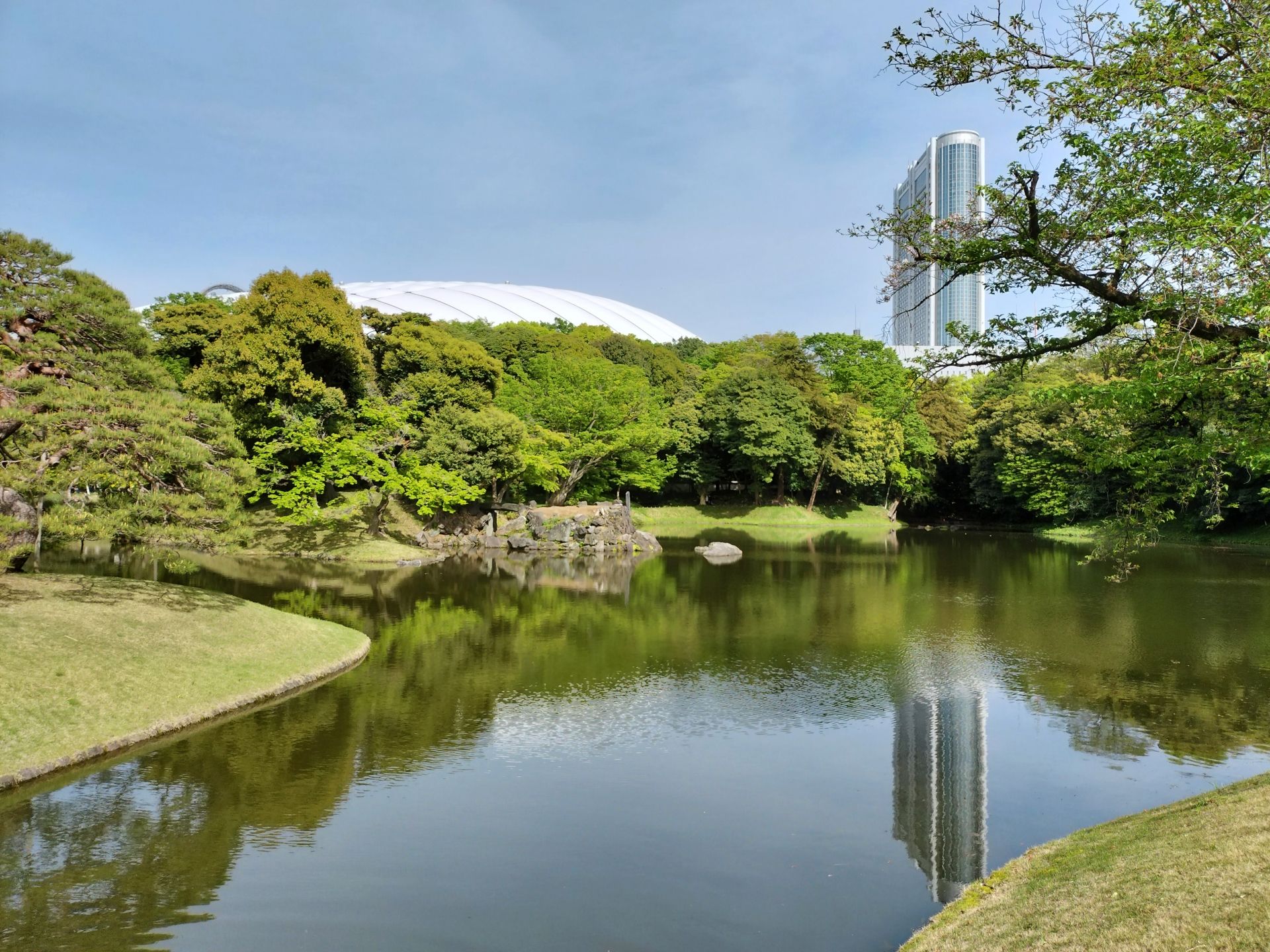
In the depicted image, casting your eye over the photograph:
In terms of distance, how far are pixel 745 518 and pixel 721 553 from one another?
52.7ft

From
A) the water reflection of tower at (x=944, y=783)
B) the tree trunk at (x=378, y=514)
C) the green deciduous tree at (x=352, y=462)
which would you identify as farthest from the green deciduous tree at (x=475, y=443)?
the water reflection of tower at (x=944, y=783)

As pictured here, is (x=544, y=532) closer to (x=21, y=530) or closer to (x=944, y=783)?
(x=21, y=530)

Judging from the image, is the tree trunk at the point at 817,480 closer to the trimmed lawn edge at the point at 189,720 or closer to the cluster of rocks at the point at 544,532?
the cluster of rocks at the point at 544,532

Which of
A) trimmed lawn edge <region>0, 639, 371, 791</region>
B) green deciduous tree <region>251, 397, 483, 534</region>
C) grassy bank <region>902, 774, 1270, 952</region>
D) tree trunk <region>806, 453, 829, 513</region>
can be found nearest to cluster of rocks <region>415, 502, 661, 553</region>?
green deciduous tree <region>251, 397, 483, 534</region>

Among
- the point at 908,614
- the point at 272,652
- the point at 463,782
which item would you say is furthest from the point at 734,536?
the point at 463,782

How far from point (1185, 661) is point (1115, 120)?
1077 cm

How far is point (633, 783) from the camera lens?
Answer: 8.47m

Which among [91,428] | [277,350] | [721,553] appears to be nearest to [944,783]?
[91,428]

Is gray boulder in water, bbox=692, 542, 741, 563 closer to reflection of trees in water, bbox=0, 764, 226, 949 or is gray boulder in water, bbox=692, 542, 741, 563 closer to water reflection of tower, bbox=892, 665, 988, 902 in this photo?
water reflection of tower, bbox=892, 665, 988, 902

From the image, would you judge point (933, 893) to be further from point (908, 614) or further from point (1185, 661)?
point (908, 614)

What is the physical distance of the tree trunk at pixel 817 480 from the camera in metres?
45.3

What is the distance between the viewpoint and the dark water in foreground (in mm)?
5906

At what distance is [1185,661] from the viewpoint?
13586mm

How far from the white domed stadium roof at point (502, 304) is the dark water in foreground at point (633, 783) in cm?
4552
